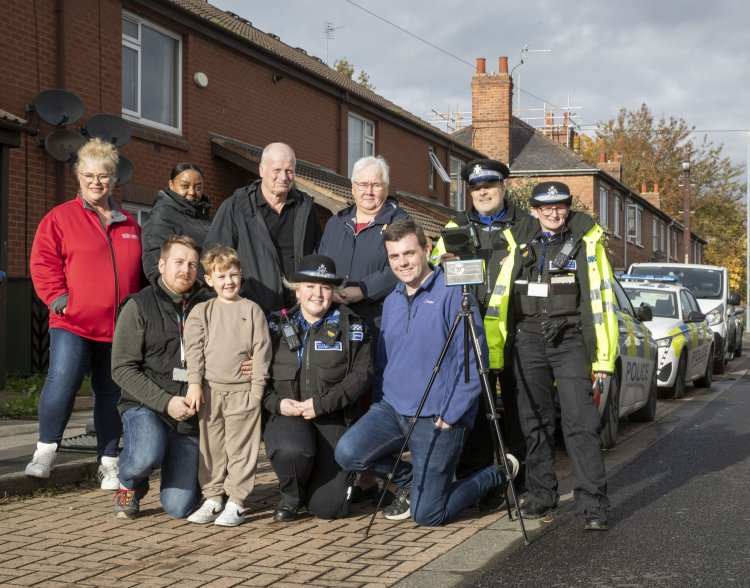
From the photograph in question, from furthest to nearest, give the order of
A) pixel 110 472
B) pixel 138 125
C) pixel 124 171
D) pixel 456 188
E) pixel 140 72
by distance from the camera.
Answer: pixel 456 188
pixel 140 72
pixel 138 125
pixel 124 171
pixel 110 472

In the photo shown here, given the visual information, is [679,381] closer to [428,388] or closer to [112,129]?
[112,129]

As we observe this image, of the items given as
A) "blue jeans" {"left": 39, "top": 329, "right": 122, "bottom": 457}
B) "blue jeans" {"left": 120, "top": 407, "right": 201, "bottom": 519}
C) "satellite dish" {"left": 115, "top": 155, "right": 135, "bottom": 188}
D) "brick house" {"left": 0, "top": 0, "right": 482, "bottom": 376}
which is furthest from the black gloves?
"satellite dish" {"left": 115, "top": 155, "right": 135, "bottom": 188}

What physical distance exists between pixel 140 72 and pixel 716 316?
12.1 metres

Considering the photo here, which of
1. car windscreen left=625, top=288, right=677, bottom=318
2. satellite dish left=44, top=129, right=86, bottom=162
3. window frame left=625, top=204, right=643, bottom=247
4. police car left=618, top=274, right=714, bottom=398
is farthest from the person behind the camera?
window frame left=625, top=204, right=643, bottom=247

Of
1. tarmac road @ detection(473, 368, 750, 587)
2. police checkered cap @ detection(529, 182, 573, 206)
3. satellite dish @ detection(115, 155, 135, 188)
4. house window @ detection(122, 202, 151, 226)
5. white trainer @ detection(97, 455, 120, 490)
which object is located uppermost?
satellite dish @ detection(115, 155, 135, 188)

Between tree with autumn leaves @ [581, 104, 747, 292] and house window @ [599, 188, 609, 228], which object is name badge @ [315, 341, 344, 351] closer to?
house window @ [599, 188, 609, 228]

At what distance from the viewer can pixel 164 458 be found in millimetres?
6105

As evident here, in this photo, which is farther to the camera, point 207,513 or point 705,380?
point 705,380

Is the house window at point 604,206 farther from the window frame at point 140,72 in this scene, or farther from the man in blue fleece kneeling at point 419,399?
the man in blue fleece kneeling at point 419,399

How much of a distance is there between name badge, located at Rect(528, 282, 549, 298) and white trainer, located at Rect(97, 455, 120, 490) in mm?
3022

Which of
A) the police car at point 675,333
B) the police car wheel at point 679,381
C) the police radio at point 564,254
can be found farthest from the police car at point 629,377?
the police car wheel at point 679,381

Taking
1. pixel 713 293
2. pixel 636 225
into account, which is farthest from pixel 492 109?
pixel 713 293

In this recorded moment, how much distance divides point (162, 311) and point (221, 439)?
0.87 metres

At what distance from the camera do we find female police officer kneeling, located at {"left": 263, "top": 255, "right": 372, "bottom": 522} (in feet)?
19.7
